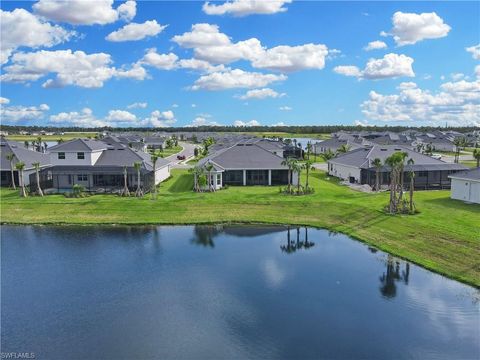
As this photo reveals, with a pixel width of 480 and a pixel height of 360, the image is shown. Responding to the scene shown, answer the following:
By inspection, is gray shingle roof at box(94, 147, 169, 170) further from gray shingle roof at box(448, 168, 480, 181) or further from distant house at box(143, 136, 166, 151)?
distant house at box(143, 136, 166, 151)

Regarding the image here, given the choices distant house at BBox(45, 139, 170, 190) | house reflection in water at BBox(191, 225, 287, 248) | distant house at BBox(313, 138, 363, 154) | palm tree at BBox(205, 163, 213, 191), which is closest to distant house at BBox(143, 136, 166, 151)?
distant house at BBox(313, 138, 363, 154)

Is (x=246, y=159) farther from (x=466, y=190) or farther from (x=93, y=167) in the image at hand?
(x=466, y=190)

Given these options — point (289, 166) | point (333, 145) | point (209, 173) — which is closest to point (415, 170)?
point (289, 166)

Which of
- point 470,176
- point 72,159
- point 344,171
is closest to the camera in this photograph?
point 470,176

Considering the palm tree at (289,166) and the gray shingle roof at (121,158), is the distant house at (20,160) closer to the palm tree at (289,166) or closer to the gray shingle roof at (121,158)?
the gray shingle roof at (121,158)

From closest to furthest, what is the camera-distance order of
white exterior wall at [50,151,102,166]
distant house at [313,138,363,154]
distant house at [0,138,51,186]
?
distant house at [0,138,51,186]
white exterior wall at [50,151,102,166]
distant house at [313,138,363,154]

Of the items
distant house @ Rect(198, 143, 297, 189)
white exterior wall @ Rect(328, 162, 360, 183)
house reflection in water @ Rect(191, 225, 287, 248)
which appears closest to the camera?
house reflection in water @ Rect(191, 225, 287, 248)
